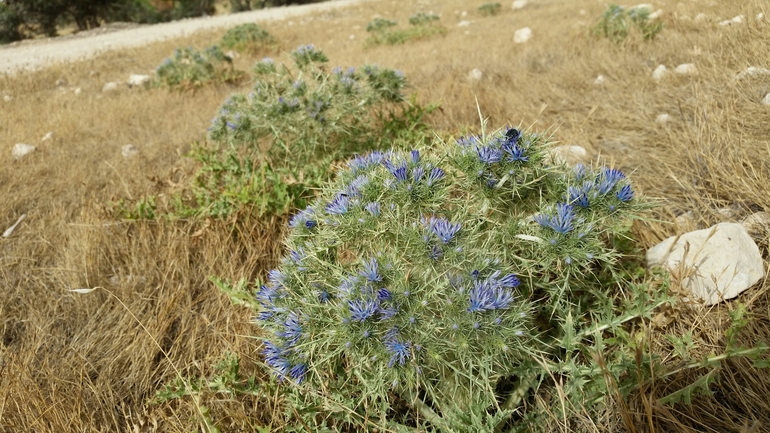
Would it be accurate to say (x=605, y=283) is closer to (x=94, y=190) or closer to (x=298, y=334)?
(x=298, y=334)

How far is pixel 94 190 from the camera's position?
9.99 feet

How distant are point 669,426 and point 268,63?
9.22 feet

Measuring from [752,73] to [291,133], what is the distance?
3.04 meters

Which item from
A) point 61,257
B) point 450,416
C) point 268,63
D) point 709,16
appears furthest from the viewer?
point 709,16

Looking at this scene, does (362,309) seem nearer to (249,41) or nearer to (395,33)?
(395,33)

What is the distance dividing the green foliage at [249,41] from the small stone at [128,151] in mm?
5182

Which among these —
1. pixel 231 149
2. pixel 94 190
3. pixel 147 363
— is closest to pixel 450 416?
pixel 147 363

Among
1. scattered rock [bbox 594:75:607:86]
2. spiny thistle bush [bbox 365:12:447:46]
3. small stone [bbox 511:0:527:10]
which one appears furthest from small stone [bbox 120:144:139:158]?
small stone [bbox 511:0:527:10]

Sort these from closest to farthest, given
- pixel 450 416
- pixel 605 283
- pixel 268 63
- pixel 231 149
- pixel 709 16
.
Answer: pixel 450 416 < pixel 605 283 < pixel 231 149 < pixel 268 63 < pixel 709 16

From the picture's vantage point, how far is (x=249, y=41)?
859 cm

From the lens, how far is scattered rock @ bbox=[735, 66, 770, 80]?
2948mm

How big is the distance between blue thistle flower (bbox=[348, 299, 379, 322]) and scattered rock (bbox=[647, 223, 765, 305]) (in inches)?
48.2

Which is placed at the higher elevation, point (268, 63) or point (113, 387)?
point (268, 63)

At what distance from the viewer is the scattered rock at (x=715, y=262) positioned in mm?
1614
